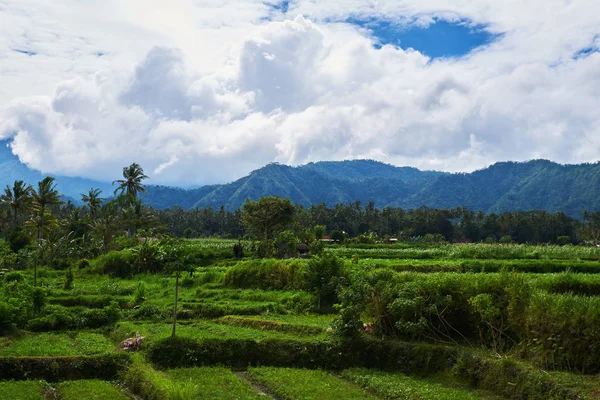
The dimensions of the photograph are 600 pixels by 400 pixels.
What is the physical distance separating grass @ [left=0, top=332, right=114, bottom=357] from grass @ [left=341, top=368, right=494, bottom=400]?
30.1 ft

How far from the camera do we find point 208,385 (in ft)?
50.1

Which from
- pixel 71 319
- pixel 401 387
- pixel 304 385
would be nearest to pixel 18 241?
pixel 71 319

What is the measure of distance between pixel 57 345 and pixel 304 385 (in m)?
10.7

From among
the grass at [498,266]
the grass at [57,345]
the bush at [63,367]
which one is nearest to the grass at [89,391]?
the bush at [63,367]

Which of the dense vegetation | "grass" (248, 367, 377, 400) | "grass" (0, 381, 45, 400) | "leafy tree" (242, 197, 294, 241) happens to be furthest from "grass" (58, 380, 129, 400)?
"leafy tree" (242, 197, 294, 241)

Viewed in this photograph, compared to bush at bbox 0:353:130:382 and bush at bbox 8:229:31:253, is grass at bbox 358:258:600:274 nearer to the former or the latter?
bush at bbox 0:353:130:382

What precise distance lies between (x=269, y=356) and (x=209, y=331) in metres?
4.46

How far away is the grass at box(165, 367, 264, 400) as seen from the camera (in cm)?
1370

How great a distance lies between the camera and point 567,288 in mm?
19891

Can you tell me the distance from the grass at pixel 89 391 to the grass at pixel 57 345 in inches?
92.8

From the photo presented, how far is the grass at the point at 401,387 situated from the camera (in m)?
13.7

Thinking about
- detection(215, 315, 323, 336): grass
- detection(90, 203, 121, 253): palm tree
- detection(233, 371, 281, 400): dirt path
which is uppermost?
detection(90, 203, 121, 253): palm tree

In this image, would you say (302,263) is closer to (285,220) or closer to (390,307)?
(390,307)

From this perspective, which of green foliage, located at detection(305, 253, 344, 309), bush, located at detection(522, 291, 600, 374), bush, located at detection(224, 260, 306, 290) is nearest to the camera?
bush, located at detection(522, 291, 600, 374)
